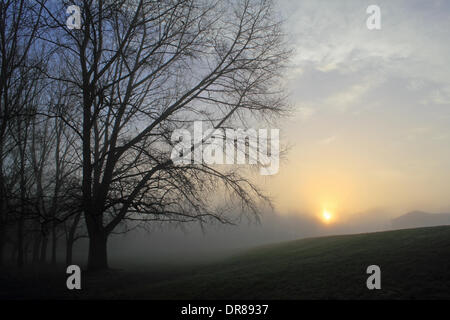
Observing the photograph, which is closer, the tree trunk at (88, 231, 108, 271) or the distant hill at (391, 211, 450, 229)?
the tree trunk at (88, 231, 108, 271)

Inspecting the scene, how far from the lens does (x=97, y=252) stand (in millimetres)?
14547

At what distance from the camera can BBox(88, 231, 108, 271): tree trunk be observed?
14.4m

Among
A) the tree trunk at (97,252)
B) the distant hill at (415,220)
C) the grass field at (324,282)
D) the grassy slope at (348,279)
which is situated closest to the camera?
the grassy slope at (348,279)

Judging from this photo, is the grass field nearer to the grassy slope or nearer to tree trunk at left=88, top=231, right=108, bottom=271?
the grassy slope

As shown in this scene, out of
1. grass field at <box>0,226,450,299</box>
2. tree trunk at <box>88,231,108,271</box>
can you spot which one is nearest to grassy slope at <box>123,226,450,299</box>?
grass field at <box>0,226,450,299</box>

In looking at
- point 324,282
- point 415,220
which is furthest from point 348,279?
point 415,220

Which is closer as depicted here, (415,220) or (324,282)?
(324,282)

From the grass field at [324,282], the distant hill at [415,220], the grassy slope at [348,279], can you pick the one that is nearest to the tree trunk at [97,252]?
the grass field at [324,282]

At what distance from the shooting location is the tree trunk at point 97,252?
14375 millimetres

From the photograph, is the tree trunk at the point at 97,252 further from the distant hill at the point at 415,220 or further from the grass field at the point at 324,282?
the distant hill at the point at 415,220

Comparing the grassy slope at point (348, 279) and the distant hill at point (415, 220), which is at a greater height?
the grassy slope at point (348, 279)

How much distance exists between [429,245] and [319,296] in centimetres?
521

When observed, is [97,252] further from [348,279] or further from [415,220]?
[415,220]
